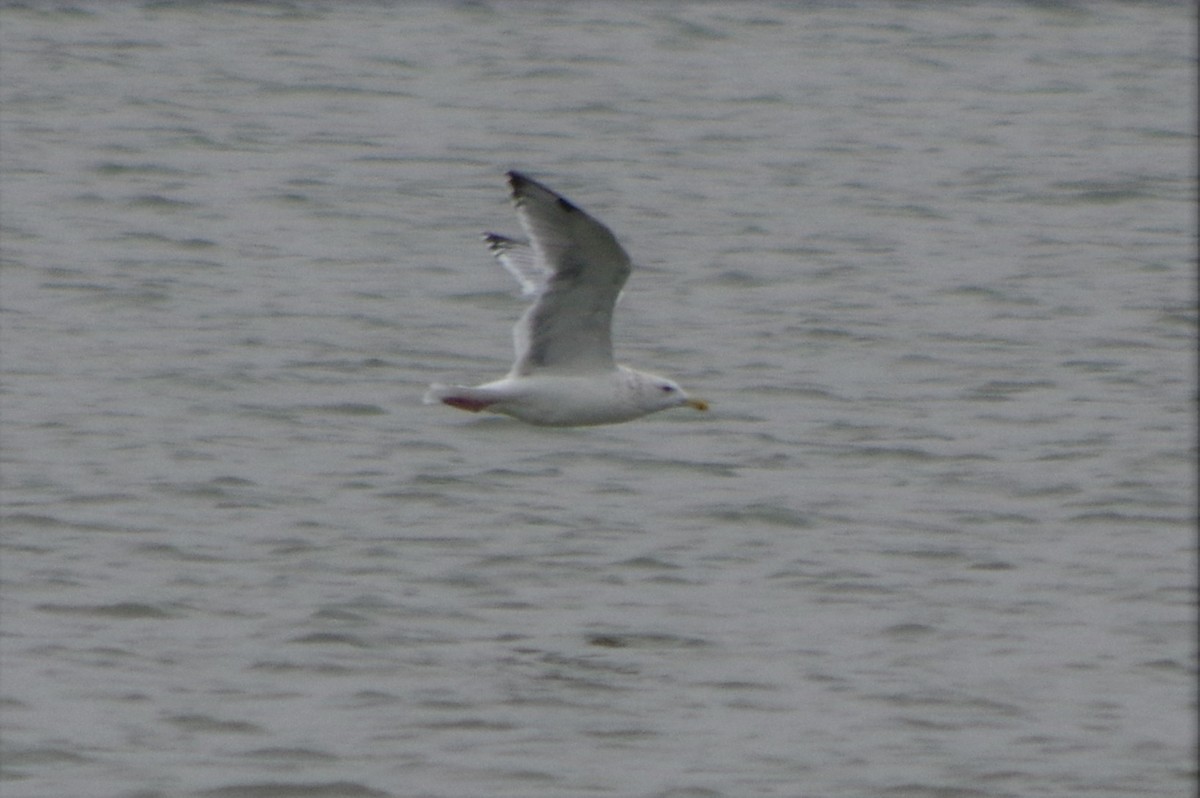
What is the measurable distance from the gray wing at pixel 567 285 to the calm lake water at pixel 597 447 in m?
0.88

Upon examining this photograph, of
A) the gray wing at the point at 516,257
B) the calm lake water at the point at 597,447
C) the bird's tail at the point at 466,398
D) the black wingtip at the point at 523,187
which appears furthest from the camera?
the gray wing at the point at 516,257

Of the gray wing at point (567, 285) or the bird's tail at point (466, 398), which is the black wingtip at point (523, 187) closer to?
the gray wing at point (567, 285)

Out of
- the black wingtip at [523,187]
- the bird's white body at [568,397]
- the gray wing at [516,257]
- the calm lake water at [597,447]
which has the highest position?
the black wingtip at [523,187]

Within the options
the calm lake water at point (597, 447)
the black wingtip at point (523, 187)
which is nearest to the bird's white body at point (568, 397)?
the calm lake water at point (597, 447)

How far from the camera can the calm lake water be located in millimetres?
9016

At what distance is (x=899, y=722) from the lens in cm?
916

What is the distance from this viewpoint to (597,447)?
12758 mm

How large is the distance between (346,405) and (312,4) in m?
14.7

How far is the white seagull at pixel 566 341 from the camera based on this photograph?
9.83 m

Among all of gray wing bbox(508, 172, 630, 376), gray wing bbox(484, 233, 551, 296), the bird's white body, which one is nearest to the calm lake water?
the bird's white body

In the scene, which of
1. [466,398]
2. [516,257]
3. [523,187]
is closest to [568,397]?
[466,398]

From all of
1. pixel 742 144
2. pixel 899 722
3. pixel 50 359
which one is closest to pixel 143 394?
pixel 50 359

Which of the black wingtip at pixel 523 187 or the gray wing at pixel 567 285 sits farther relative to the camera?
the gray wing at pixel 567 285

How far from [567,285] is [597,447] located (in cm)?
280
